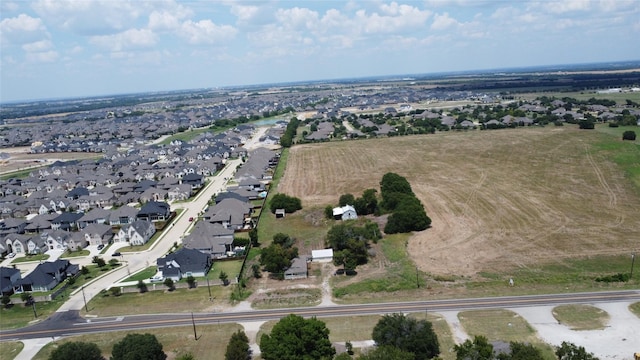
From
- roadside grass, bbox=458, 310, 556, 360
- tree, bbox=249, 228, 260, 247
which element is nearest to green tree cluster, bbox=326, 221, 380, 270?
tree, bbox=249, 228, 260, 247

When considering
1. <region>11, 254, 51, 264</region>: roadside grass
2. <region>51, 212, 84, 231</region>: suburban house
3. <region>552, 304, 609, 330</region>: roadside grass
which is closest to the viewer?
<region>552, 304, 609, 330</region>: roadside grass

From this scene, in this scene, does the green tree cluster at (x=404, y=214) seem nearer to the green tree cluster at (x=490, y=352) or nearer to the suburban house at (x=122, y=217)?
the green tree cluster at (x=490, y=352)

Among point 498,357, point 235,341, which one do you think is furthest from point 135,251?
point 498,357

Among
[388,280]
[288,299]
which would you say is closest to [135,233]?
[288,299]

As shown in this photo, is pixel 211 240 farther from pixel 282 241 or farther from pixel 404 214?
pixel 404 214

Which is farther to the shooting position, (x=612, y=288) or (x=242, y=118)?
(x=242, y=118)

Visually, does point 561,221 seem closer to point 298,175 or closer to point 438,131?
point 298,175

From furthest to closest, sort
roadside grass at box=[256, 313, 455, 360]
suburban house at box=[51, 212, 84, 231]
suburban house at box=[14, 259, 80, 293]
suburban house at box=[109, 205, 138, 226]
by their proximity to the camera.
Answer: suburban house at box=[109, 205, 138, 226]
suburban house at box=[51, 212, 84, 231]
suburban house at box=[14, 259, 80, 293]
roadside grass at box=[256, 313, 455, 360]

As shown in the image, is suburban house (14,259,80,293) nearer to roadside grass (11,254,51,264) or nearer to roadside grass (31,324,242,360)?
roadside grass (11,254,51,264)
